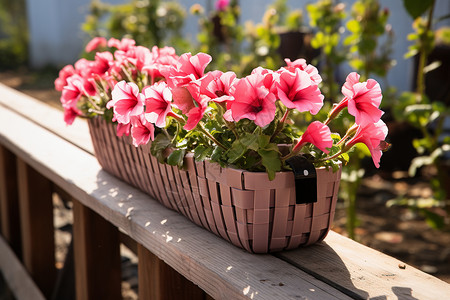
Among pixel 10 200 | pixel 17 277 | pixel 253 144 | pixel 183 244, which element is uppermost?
pixel 253 144

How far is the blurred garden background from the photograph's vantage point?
212 centimetres

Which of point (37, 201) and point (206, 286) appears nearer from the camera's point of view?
point (206, 286)

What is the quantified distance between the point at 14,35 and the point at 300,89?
34.3 ft

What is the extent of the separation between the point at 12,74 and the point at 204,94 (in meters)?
9.08

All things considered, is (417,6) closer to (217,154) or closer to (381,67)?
(381,67)

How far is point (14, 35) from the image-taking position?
10320 mm

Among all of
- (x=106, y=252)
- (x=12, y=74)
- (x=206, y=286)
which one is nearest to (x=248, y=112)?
(x=206, y=286)

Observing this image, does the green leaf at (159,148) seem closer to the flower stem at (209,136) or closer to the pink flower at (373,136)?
the flower stem at (209,136)

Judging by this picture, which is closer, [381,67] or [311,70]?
[311,70]

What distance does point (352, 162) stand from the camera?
7.93 feet

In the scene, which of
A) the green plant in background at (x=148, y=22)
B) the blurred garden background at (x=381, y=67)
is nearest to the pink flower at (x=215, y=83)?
the blurred garden background at (x=381, y=67)

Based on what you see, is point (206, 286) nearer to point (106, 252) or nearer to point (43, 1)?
point (106, 252)

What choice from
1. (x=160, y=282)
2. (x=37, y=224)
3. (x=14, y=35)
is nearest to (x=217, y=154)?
(x=160, y=282)

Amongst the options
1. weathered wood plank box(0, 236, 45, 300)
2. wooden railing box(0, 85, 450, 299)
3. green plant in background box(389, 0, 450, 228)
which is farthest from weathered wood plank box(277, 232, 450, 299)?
weathered wood plank box(0, 236, 45, 300)
